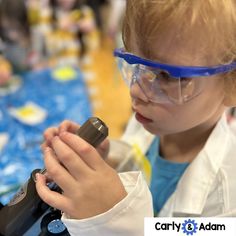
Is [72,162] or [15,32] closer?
[72,162]

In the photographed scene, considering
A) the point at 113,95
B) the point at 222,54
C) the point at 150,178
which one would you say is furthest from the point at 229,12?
the point at 113,95

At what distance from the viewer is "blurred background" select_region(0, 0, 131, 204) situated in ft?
4.90

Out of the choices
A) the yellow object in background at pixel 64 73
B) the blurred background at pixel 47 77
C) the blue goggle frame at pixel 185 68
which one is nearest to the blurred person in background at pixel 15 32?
the blurred background at pixel 47 77

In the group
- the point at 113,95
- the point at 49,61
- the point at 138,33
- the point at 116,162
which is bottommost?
the point at 113,95

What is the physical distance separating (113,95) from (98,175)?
1715mm

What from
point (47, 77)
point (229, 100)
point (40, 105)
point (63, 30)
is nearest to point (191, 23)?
point (229, 100)

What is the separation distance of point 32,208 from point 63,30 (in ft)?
6.08

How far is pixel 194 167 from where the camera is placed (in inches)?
26.4

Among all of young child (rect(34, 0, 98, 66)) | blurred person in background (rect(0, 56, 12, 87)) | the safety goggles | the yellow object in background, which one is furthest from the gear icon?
young child (rect(34, 0, 98, 66))

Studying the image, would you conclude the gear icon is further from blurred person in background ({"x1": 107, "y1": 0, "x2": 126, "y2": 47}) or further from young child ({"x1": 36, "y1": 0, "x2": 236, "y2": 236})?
blurred person in background ({"x1": 107, "y1": 0, "x2": 126, "y2": 47})

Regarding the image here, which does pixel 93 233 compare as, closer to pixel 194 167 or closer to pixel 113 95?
pixel 194 167

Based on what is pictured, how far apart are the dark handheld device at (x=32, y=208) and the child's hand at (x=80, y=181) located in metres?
0.03

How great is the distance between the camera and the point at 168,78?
56 centimetres

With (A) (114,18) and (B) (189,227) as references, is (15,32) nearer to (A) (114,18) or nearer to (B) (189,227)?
(A) (114,18)
